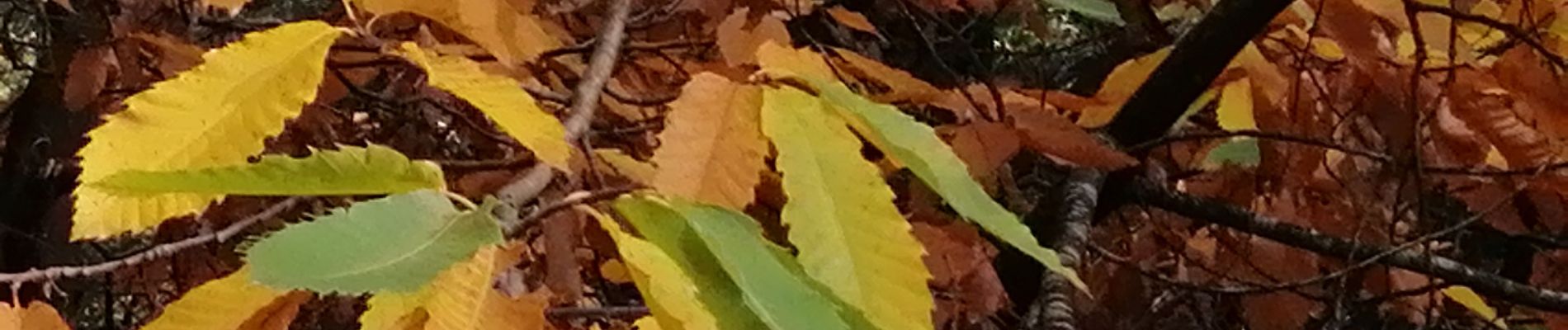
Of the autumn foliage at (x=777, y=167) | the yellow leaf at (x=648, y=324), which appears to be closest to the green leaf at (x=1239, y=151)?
the autumn foliage at (x=777, y=167)

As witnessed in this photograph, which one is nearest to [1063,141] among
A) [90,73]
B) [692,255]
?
[692,255]

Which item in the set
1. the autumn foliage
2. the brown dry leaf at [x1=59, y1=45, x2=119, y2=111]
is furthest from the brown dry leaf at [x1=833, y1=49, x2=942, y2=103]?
the brown dry leaf at [x1=59, y1=45, x2=119, y2=111]

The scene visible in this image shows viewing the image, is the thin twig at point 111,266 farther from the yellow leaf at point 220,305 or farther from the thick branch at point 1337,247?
the thick branch at point 1337,247

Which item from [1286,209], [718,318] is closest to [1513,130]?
[1286,209]

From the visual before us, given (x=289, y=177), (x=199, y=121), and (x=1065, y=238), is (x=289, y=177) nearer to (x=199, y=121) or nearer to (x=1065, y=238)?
(x=199, y=121)

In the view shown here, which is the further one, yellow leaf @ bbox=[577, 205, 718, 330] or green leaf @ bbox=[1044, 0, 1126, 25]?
green leaf @ bbox=[1044, 0, 1126, 25]

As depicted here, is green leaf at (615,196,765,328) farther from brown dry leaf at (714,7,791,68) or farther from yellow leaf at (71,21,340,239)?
brown dry leaf at (714,7,791,68)
